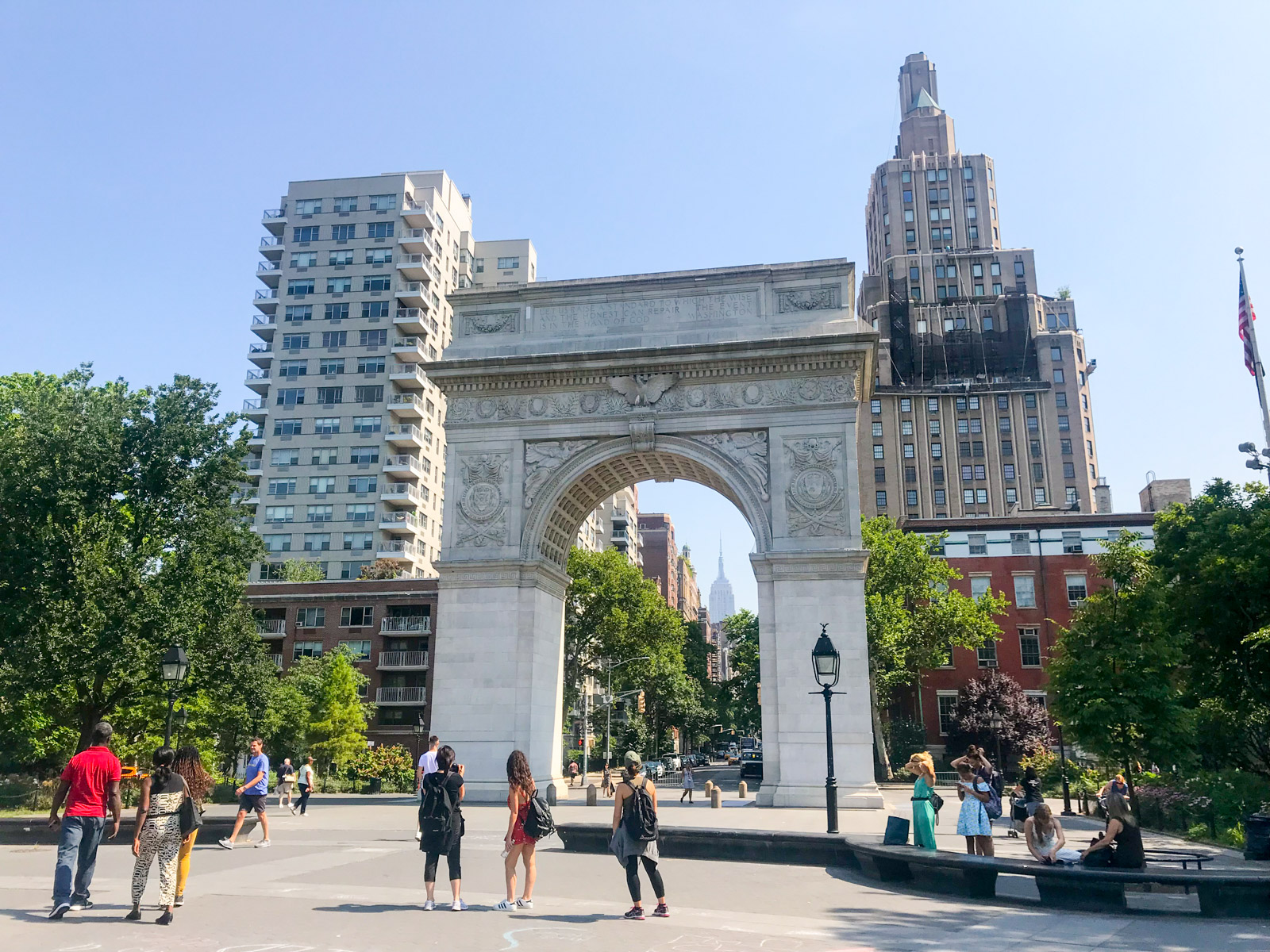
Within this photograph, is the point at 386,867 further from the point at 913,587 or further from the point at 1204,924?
the point at 913,587

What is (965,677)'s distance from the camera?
186ft

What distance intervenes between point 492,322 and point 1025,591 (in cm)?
3926

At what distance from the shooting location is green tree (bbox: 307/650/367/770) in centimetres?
5072

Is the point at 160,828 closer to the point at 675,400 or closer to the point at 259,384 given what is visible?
the point at 675,400

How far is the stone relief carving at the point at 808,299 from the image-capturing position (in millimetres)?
31078

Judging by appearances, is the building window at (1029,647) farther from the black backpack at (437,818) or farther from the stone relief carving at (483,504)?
the black backpack at (437,818)

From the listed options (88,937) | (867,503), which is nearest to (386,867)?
(88,937)

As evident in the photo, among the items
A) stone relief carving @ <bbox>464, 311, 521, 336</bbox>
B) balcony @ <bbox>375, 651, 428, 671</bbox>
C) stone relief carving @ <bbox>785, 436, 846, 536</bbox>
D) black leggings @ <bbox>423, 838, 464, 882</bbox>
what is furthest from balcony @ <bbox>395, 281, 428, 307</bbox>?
black leggings @ <bbox>423, 838, 464, 882</bbox>

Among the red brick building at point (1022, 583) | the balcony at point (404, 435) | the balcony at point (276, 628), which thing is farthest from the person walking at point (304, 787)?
the balcony at point (404, 435)

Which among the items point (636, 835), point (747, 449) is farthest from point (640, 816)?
point (747, 449)

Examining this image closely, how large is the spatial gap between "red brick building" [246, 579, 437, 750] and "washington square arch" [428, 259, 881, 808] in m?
29.6

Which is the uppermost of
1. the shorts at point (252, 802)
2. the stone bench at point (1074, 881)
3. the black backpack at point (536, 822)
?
the black backpack at point (536, 822)

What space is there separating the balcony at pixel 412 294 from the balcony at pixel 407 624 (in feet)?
95.2

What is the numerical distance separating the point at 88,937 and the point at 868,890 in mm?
9514
